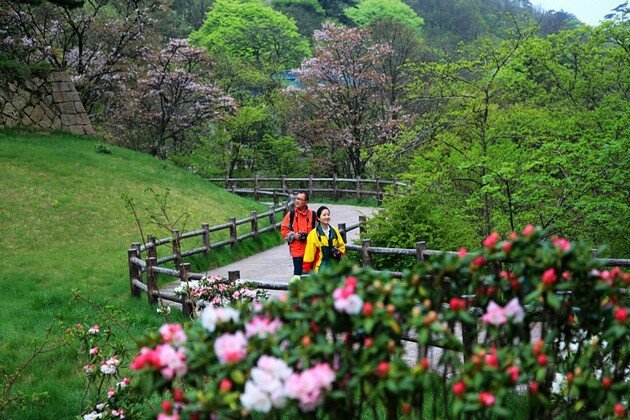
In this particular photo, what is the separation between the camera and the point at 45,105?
76.4ft

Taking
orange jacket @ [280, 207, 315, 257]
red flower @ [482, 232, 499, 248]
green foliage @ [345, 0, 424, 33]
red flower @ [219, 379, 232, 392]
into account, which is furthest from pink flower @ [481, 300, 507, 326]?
green foliage @ [345, 0, 424, 33]

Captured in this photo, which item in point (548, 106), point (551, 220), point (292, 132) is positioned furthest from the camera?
point (292, 132)

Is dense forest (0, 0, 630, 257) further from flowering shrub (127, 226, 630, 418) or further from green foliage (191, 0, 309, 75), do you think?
flowering shrub (127, 226, 630, 418)

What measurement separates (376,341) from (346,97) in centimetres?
2974

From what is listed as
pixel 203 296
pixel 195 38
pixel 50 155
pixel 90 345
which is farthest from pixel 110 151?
pixel 195 38

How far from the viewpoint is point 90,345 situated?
6.52 metres

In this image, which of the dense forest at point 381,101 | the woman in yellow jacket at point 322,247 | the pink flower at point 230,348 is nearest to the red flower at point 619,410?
the pink flower at point 230,348

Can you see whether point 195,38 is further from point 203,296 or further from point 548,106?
point 203,296

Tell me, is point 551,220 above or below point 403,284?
below

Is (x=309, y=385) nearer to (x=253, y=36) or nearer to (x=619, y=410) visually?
(x=619, y=410)

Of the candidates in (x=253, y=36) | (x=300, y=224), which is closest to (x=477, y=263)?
(x=300, y=224)

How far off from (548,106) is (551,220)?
23.7 ft

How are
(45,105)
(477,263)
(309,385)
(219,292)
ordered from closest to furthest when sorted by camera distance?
(309,385) < (477,263) < (219,292) < (45,105)

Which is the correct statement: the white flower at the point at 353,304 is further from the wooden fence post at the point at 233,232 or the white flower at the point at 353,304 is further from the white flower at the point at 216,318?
the wooden fence post at the point at 233,232
